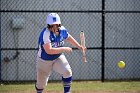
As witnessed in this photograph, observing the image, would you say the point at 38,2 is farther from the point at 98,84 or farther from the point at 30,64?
the point at 98,84

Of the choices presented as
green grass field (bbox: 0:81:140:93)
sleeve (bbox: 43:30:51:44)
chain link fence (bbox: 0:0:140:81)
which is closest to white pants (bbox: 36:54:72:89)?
sleeve (bbox: 43:30:51:44)

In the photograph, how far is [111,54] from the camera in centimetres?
1006

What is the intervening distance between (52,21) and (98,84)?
11.2ft

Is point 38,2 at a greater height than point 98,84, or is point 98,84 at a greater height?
point 38,2

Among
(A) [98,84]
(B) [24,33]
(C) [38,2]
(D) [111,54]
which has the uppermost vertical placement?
(C) [38,2]

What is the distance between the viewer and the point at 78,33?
991cm

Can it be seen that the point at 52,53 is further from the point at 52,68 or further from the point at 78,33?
the point at 78,33

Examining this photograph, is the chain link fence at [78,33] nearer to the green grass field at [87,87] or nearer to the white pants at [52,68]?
the green grass field at [87,87]

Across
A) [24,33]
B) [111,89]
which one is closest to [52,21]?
[111,89]

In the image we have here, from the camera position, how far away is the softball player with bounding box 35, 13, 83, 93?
6.37m

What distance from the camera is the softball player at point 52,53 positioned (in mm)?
6367

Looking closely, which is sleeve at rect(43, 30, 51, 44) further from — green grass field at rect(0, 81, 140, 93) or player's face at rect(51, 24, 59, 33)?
green grass field at rect(0, 81, 140, 93)

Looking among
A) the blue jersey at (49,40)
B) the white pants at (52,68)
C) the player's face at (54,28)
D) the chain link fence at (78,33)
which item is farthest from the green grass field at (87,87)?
the player's face at (54,28)

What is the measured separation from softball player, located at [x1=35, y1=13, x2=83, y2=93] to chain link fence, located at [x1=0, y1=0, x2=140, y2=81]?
9.65ft
